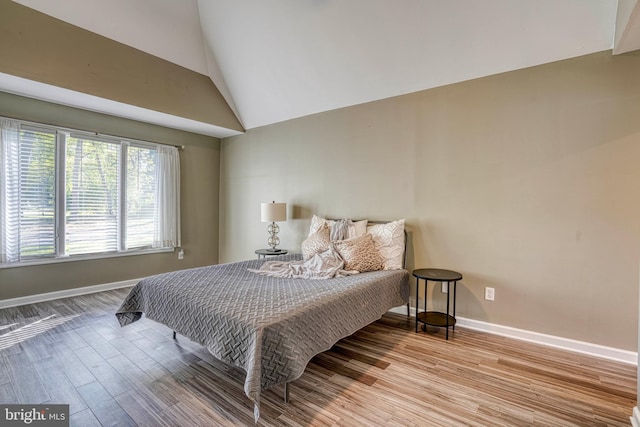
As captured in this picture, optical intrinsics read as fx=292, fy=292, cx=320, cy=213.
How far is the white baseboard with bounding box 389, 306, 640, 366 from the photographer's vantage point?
2316 millimetres

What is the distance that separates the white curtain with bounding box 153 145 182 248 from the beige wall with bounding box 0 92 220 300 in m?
0.16

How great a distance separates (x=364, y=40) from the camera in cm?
299

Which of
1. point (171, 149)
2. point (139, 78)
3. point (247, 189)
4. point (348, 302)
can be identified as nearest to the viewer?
point (348, 302)

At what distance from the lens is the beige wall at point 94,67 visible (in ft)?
9.19

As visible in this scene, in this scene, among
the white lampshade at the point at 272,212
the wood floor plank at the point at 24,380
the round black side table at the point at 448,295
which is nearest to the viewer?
the wood floor plank at the point at 24,380

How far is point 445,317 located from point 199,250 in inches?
162

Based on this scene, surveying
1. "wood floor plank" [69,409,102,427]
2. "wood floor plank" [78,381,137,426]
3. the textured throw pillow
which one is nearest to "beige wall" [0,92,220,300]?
"wood floor plank" [78,381,137,426]

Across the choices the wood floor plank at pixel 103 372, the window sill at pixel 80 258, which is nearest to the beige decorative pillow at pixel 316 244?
the wood floor plank at pixel 103 372

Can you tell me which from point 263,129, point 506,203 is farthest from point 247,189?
point 506,203

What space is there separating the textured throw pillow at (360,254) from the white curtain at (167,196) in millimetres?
3023

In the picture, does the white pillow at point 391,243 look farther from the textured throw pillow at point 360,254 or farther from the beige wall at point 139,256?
the beige wall at point 139,256

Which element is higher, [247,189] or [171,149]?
[171,149]

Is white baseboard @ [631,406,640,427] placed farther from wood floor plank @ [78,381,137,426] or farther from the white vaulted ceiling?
wood floor plank @ [78,381,137,426]

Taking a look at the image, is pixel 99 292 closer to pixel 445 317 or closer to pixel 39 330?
pixel 39 330
